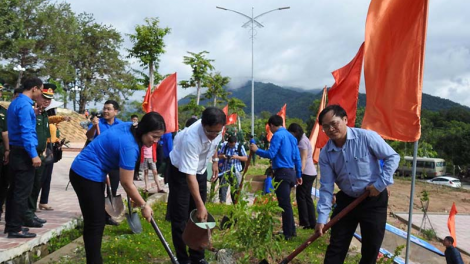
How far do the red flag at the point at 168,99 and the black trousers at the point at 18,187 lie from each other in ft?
11.7

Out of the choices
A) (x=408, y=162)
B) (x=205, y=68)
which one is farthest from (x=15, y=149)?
(x=408, y=162)

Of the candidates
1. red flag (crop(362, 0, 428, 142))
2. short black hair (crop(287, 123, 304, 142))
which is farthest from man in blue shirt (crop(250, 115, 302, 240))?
red flag (crop(362, 0, 428, 142))

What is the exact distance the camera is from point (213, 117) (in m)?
3.53

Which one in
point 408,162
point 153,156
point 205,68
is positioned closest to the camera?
point 153,156

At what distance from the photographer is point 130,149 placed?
319cm

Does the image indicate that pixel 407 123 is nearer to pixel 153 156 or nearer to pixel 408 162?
pixel 153 156

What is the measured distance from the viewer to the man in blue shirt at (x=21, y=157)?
4.26 metres

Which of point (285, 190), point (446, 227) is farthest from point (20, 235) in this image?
point (446, 227)

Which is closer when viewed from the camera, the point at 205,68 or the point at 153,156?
the point at 153,156

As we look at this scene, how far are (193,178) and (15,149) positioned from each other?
2.10 m

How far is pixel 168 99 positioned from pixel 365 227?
5197 millimetres

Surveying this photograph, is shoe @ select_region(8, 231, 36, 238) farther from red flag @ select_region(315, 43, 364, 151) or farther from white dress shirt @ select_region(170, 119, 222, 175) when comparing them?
red flag @ select_region(315, 43, 364, 151)

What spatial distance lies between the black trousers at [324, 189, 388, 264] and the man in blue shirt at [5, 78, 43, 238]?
3068 mm

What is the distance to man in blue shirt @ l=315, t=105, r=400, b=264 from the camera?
3.34m
